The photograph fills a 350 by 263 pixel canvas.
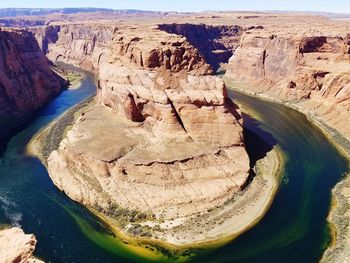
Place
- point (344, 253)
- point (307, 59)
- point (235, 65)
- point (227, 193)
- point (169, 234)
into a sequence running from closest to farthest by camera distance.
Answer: point (344, 253), point (169, 234), point (227, 193), point (307, 59), point (235, 65)

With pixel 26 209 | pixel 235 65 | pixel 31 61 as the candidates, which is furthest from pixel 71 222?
pixel 235 65

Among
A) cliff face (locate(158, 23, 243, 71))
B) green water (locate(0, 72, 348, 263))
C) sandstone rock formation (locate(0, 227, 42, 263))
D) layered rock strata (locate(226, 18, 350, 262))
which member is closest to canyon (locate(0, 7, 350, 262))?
layered rock strata (locate(226, 18, 350, 262))

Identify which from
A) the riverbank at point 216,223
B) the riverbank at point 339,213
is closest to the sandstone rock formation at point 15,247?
the riverbank at point 216,223

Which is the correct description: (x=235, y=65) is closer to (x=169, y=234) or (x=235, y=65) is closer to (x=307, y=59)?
(x=307, y=59)

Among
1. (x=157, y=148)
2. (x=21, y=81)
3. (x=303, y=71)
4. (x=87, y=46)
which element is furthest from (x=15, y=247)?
(x=87, y=46)

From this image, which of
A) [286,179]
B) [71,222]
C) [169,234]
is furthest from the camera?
[286,179]

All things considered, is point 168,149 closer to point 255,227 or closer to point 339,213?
point 255,227
